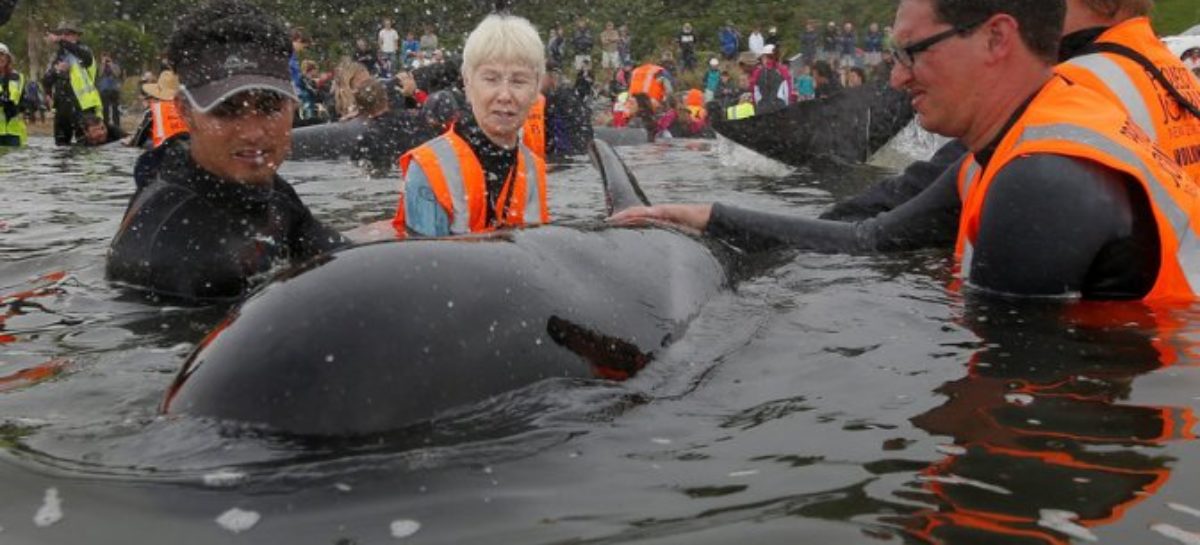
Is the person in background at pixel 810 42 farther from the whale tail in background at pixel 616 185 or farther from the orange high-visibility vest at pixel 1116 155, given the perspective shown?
the orange high-visibility vest at pixel 1116 155

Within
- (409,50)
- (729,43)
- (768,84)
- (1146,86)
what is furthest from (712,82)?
(1146,86)

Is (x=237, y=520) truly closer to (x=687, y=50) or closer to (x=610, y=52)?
(x=610, y=52)

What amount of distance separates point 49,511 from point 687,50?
113 feet

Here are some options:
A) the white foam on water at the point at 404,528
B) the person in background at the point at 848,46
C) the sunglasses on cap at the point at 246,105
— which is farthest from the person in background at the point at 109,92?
the white foam on water at the point at 404,528

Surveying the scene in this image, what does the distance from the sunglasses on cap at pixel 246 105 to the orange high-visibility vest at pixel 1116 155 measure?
2.59m

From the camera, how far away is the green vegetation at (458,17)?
38188mm

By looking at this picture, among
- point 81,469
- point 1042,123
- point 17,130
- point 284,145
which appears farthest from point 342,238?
point 17,130

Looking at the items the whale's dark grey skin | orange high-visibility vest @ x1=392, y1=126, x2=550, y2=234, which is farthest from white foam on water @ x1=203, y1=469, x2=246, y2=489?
orange high-visibility vest @ x1=392, y1=126, x2=550, y2=234

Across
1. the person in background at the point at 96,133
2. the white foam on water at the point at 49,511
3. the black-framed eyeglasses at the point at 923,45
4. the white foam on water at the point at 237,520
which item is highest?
the black-framed eyeglasses at the point at 923,45

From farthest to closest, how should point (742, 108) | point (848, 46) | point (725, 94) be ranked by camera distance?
point (848, 46), point (725, 94), point (742, 108)

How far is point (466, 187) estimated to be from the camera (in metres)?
5.37

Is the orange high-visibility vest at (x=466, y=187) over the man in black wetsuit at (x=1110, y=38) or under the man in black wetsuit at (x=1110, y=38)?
under

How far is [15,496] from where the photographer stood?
7.47 ft

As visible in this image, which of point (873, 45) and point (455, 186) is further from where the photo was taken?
point (873, 45)
